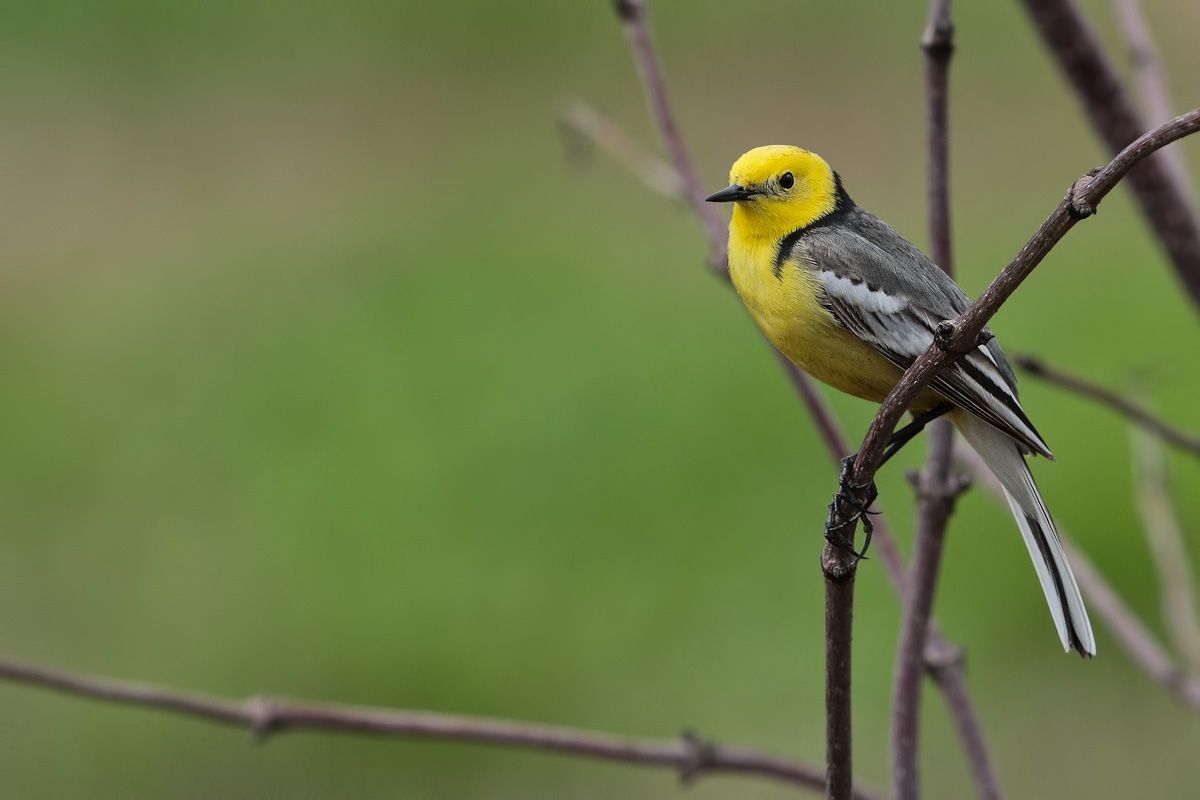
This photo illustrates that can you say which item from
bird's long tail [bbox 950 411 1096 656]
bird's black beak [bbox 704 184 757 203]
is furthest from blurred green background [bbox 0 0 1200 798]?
bird's black beak [bbox 704 184 757 203]

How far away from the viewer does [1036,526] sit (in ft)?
10.0

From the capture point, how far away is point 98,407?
8516 millimetres

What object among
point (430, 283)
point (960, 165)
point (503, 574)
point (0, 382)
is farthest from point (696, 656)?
point (960, 165)

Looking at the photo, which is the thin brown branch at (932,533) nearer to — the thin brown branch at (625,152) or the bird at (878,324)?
the bird at (878,324)

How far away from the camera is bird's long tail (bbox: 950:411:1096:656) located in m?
2.72

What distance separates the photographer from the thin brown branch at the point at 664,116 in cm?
329

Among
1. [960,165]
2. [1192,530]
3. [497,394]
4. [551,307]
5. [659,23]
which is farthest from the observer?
[659,23]

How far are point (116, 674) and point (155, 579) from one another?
0.64m

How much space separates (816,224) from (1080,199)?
1.62 meters

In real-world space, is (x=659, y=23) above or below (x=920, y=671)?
above

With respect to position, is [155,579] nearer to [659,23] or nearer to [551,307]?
[551,307]

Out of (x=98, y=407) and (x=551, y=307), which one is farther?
(x=551, y=307)

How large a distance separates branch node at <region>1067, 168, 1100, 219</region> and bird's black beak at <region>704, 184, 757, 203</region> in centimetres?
149

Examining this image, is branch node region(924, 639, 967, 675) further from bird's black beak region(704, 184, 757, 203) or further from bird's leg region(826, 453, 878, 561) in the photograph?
bird's black beak region(704, 184, 757, 203)
